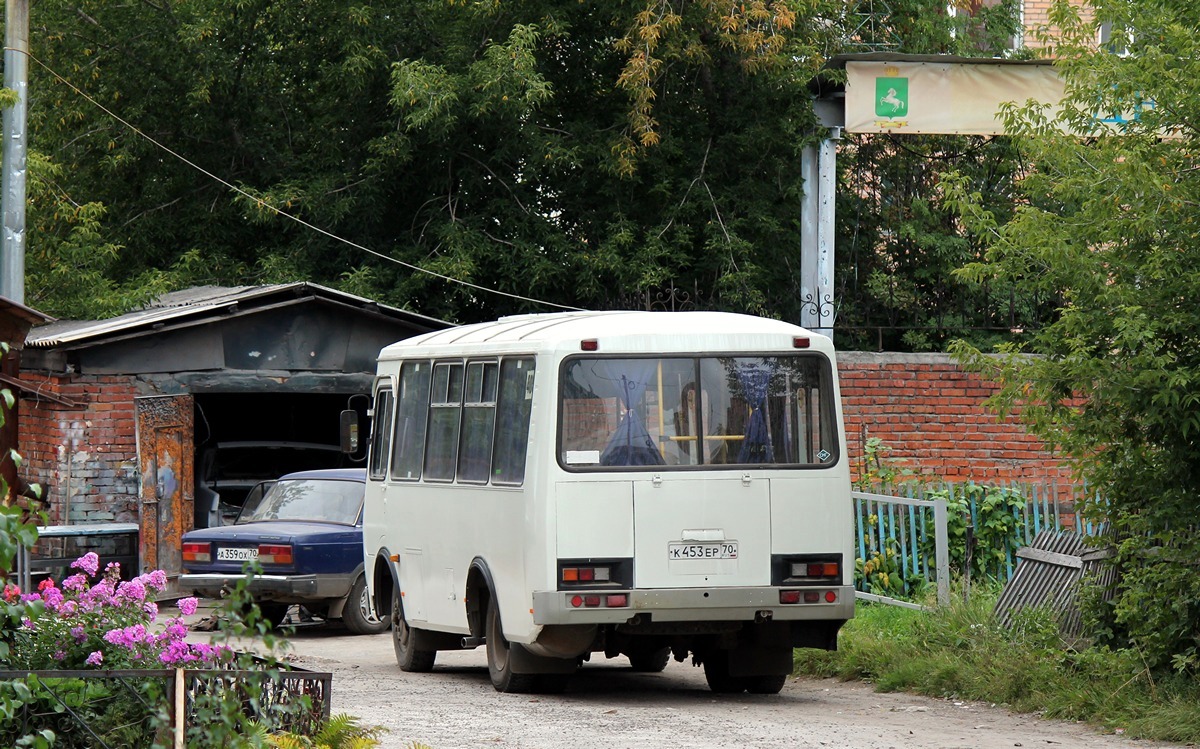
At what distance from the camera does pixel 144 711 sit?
7.76 m

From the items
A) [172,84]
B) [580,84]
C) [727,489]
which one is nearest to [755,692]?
[727,489]

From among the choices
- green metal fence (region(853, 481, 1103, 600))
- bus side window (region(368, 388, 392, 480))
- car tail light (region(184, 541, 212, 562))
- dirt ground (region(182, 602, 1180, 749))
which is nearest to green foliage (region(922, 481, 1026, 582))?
green metal fence (region(853, 481, 1103, 600))

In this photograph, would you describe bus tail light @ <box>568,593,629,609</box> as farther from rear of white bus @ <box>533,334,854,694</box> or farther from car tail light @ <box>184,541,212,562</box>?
car tail light @ <box>184,541,212,562</box>

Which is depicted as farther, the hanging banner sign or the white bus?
the hanging banner sign

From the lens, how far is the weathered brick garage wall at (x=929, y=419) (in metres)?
18.3

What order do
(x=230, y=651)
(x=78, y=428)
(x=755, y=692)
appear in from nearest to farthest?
1. (x=230, y=651)
2. (x=755, y=692)
3. (x=78, y=428)

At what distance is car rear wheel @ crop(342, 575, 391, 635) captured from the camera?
17906 mm

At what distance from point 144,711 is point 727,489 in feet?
16.1

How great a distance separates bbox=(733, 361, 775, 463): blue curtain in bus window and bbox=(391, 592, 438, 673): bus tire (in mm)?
3989

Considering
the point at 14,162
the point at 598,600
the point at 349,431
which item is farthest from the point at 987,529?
the point at 14,162

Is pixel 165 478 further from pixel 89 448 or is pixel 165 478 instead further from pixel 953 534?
pixel 953 534

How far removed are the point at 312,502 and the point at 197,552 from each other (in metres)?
1.35

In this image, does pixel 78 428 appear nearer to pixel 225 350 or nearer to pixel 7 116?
pixel 225 350

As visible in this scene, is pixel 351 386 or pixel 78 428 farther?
pixel 351 386
